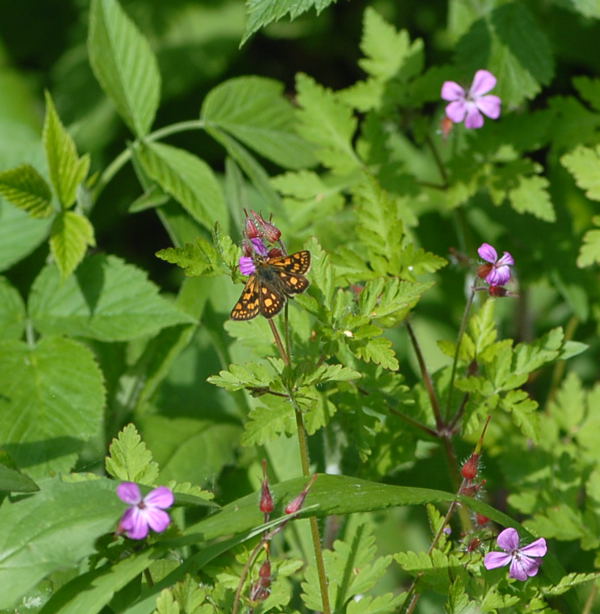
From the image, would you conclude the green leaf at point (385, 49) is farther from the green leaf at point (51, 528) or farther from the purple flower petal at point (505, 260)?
the green leaf at point (51, 528)

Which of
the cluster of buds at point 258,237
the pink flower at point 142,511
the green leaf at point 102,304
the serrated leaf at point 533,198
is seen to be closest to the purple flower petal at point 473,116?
the serrated leaf at point 533,198

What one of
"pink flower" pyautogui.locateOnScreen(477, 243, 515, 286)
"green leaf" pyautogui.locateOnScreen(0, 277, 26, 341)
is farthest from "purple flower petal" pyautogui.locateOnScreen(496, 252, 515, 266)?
"green leaf" pyautogui.locateOnScreen(0, 277, 26, 341)

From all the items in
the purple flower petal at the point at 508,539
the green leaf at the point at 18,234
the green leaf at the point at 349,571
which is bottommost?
the green leaf at the point at 349,571

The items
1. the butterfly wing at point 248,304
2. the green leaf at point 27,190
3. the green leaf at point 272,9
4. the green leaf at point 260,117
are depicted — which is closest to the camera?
the butterfly wing at point 248,304

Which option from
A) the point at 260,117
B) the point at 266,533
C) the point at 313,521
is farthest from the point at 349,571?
the point at 260,117

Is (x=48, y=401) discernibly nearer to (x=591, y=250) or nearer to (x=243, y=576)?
(x=243, y=576)

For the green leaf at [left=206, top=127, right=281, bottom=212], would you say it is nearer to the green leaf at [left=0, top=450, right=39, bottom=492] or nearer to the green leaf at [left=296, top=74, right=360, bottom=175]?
the green leaf at [left=296, top=74, right=360, bottom=175]
